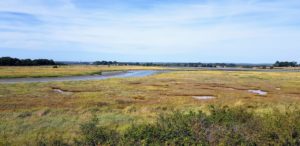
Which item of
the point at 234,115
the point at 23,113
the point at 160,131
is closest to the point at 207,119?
the point at 234,115

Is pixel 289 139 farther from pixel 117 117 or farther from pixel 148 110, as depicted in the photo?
pixel 148 110

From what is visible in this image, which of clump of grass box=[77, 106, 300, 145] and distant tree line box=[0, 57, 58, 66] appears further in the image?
distant tree line box=[0, 57, 58, 66]

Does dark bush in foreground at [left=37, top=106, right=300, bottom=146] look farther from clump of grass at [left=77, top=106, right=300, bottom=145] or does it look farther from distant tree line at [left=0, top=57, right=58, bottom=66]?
distant tree line at [left=0, top=57, right=58, bottom=66]

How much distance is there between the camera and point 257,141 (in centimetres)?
725

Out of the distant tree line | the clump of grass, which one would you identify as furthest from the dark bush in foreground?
the distant tree line

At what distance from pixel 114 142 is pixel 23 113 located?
45.0 ft

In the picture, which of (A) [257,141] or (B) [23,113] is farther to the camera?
(B) [23,113]

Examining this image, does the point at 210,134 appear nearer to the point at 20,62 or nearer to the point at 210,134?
the point at 210,134

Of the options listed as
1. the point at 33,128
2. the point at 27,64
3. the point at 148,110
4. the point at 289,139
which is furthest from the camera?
the point at 27,64

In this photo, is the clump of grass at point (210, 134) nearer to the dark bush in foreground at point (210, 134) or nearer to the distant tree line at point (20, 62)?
the dark bush in foreground at point (210, 134)

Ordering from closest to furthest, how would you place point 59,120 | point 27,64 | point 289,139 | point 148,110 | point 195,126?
point 289,139
point 195,126
point 59,120
point 148,110
point 27,64

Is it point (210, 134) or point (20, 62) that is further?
point (20, 62)

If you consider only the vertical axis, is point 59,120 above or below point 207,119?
below

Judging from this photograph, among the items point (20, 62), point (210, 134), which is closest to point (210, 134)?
point (210, 134)
